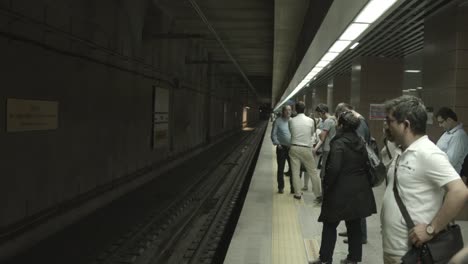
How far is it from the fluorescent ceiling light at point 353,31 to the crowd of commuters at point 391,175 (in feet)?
3.77

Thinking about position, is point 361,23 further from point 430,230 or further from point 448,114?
point 430,230

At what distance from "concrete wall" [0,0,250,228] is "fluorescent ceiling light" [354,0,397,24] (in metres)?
4.28

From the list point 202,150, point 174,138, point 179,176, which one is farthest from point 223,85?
point 179,176

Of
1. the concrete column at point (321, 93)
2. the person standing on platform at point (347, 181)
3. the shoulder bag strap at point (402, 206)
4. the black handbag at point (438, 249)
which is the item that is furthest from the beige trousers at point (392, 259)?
the concrete column at point (321, 93)

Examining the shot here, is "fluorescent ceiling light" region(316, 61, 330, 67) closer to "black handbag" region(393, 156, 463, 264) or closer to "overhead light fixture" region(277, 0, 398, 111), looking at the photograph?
"overhead light fixture" region(277, 0, 398, 111)

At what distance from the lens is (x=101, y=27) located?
8.31 meters

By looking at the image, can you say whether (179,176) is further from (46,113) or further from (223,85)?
(223,85)

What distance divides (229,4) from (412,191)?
A: 34.0ft

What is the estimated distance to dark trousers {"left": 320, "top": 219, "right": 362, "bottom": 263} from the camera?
411cm

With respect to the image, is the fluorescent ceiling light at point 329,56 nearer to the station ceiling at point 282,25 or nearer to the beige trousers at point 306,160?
the station ceiling at point 282,25

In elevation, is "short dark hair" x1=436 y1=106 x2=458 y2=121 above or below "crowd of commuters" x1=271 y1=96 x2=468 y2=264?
above

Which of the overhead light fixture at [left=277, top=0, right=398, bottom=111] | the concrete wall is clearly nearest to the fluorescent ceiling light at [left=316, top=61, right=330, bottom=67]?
the overhead light fixture at [left=277, top=0, right=398, bottom=111]

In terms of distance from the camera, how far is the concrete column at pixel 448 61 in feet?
22.0

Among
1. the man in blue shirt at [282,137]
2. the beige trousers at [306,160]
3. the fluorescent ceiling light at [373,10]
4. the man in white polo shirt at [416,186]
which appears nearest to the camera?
A: the man in white polo shirt at [416,186]
